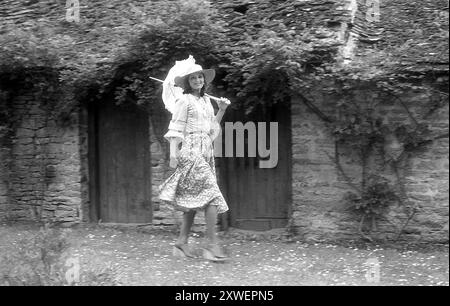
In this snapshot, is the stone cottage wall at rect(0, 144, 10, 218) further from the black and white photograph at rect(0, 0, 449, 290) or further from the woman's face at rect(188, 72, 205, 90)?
the woman's face at rect(188, 72, 205, 90)

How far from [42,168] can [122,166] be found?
115cm

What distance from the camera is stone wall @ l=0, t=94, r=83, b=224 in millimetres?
9047

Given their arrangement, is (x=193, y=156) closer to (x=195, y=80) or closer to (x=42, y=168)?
(x=195, y=80)

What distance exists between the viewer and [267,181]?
831cm

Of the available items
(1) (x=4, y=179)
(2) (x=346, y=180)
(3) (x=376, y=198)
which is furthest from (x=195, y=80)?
(1) (x=4, y=179)

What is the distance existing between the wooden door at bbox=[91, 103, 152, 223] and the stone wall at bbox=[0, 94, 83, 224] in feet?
1.14

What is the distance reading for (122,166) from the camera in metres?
9.05

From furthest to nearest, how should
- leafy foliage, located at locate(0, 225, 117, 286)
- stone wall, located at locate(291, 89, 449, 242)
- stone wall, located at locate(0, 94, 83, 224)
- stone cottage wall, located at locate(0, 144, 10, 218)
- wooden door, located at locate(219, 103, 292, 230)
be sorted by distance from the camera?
stone cottage wall, located at locate(0, 144, 10, 218), stone wall, located at locate(0, 94, 83, 224), wooden door, located at locate(219, 103, 292, 230), stone wall, located at locate(291, 89, 449, 242), leafy foliage, located at locate(0, 225, 117, 286)

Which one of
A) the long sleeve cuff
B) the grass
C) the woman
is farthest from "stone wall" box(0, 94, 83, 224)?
the long sleeve cuff

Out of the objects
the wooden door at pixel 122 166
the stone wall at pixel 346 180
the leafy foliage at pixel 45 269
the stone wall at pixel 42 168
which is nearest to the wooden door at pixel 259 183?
the stone wall at pixel 346 180

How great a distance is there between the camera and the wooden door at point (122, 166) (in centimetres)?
891
